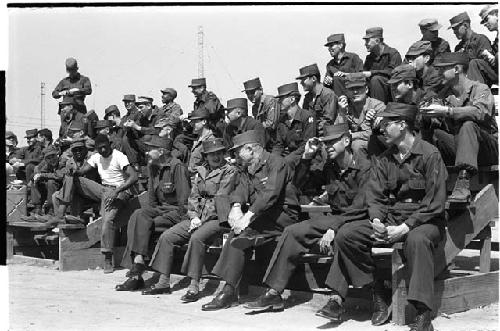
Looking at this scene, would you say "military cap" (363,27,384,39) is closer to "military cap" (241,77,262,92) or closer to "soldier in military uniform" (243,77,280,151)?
"soldier in military uniform" (243,77,280,151)

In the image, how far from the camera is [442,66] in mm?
7895

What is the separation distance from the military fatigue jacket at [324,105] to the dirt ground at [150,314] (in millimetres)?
2576

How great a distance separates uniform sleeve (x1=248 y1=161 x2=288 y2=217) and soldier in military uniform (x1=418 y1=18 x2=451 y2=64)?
2816mm

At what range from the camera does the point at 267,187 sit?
7965 mm

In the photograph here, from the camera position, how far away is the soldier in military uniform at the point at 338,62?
34.2 ft

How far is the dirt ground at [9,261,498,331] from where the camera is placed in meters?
7.15

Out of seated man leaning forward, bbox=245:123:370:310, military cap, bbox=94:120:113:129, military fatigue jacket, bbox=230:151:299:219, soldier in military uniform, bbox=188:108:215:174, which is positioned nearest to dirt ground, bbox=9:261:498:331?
seated man leaning forward, bbox=245:123:370:310

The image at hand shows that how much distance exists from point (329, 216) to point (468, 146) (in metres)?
1.45

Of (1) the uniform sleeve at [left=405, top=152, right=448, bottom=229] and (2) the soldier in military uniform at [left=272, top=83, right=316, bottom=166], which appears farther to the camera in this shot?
(2) the soldier in military uniform at [left=272, top=83, right=316, bottom=166]

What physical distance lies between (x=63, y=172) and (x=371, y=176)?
651 centimetres

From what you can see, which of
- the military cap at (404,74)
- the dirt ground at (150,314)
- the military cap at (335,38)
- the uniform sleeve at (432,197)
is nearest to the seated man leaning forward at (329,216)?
the dirt ground at (150,314)

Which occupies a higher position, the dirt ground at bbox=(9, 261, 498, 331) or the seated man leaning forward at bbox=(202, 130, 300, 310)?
the seated man leaning forward at bbox=(202, 130, 300, 310)

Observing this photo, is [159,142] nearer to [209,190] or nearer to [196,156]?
[196,156]

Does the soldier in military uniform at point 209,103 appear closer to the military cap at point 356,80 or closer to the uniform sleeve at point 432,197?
the military cap at point 356,80
